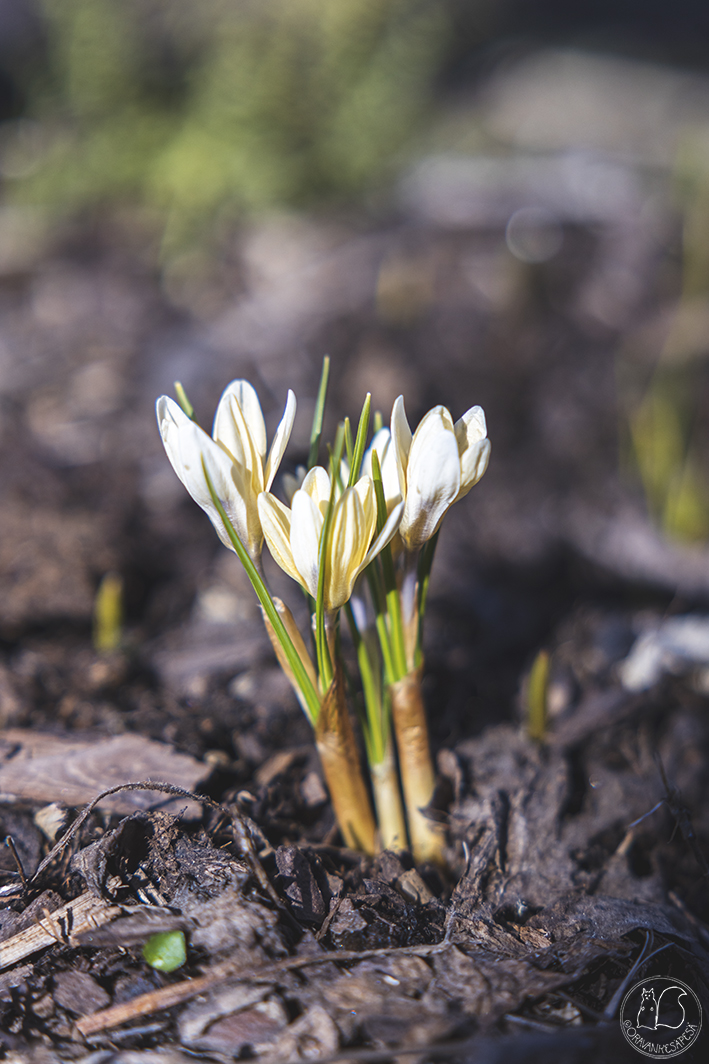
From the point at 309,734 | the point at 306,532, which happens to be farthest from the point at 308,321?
the point at 306,532

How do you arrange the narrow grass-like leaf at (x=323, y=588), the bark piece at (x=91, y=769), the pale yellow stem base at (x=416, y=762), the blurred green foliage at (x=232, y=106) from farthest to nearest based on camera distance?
the blurred green foliage at (x=232, y=106) < the bark piece at (x=91, y=769) < the pale yellow stem base at (x=416, y=762) < the narrow grass-like leaf at (x=323, y=588)

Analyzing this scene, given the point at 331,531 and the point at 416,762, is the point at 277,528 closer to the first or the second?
the point at 331,531

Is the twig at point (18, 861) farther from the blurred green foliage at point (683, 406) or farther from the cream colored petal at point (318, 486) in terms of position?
the blurred green foliage at point (683, 406)

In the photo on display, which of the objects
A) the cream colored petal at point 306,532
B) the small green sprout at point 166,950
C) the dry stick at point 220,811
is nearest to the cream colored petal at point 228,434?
the cream colored petal at point 306,532

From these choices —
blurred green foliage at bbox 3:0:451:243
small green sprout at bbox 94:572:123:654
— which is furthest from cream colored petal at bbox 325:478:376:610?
blurred green foliage at bbox 3:0:451:243

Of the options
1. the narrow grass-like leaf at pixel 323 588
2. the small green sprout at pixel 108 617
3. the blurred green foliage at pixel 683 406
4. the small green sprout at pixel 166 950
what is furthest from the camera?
the blurred green foliage at pixel 683 406

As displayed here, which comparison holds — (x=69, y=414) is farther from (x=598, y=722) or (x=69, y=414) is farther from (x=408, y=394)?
(x=598, y=722)

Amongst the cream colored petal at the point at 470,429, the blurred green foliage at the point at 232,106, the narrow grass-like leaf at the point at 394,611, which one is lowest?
the narrow grass-like leaf at the point at 394,611

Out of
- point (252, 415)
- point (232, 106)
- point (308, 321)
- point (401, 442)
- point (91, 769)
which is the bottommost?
point (91, 769)
